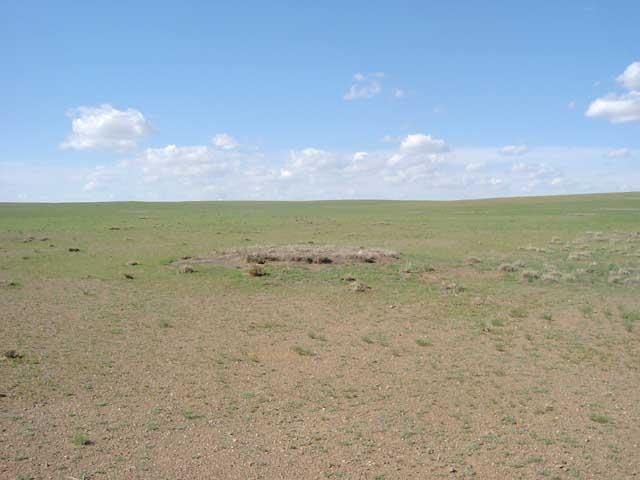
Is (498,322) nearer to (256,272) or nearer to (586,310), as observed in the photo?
(586,310)

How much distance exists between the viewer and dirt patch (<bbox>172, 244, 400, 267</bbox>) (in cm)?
2658

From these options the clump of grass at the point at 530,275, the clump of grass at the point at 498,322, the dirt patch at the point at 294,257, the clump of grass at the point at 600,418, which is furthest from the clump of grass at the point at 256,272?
the clump of grass at the point at 600,418

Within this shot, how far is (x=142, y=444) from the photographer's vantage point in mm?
7637

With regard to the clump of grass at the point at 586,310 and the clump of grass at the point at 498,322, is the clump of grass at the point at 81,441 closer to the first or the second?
the clump of grass at the point at 498,322

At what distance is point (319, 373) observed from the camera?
11.2m

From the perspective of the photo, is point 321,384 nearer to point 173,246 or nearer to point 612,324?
point 612,324

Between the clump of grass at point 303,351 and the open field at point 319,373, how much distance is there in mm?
125

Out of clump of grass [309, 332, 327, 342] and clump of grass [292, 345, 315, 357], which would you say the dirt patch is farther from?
clump of grass [292, 345, 315, 357]

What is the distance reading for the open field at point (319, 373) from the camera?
7.38 meters

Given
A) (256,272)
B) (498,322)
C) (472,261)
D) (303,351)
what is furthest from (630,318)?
(256,272)

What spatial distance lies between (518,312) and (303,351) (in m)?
8.01

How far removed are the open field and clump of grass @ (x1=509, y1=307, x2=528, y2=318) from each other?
67 millimetres

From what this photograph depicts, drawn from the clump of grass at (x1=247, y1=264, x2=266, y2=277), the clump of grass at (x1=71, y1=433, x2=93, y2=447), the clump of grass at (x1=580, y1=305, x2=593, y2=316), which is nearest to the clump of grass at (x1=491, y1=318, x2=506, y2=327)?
the clump of grass at (x1=580, y1=305, x2=593, y2=316)

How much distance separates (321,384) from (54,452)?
5.01m
